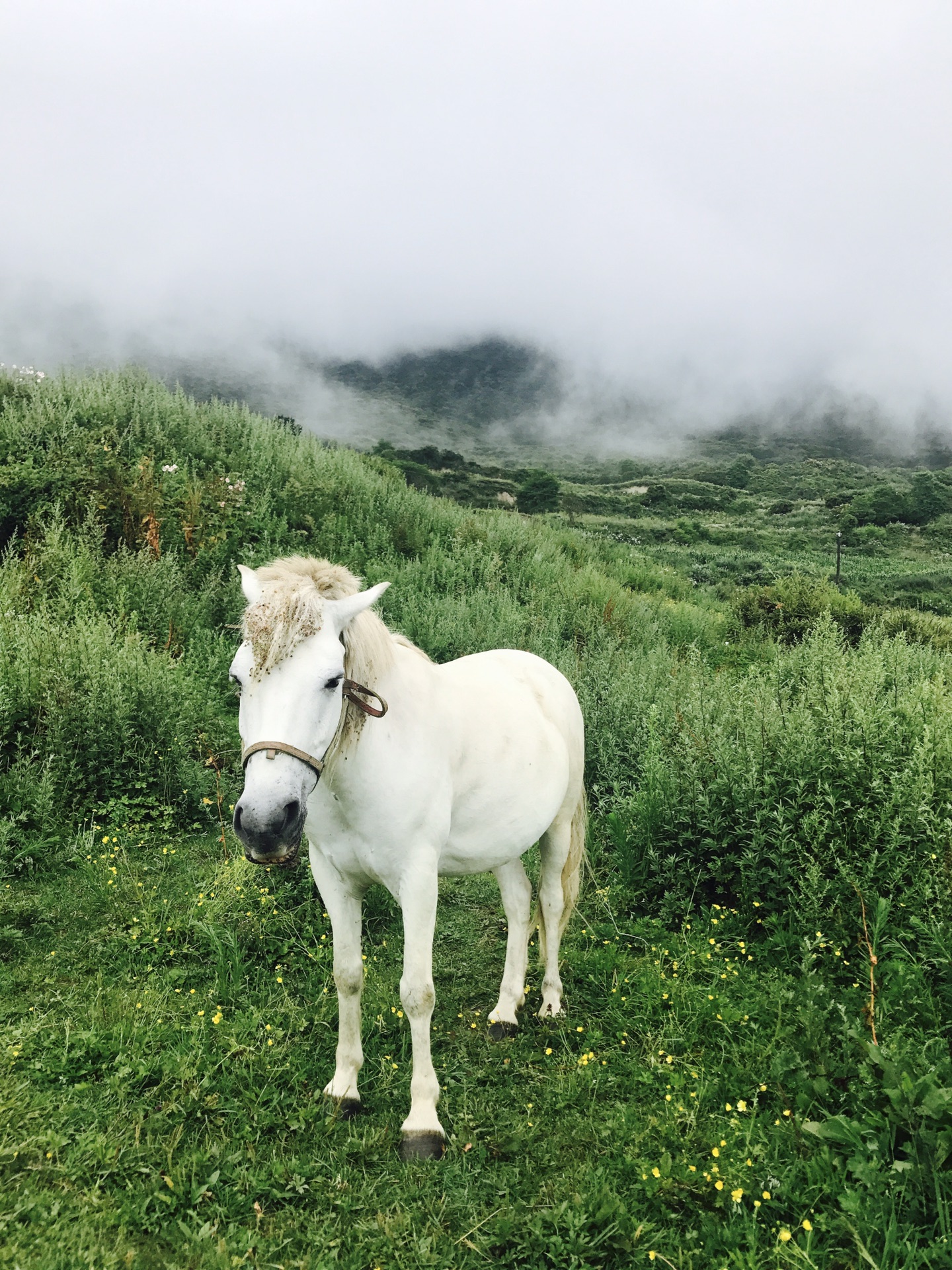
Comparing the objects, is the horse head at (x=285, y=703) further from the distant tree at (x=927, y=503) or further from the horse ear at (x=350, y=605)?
the distant tree at (x=927, y=503)

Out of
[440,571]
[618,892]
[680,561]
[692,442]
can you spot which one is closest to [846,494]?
[680,561]

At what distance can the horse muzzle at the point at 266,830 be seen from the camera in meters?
2.14

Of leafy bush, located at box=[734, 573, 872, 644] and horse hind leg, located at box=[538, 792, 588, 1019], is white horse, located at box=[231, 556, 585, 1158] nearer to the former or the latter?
horse hind leg, located at box=[538, 792, 588, 1019]

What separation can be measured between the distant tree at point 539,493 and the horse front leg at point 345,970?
5382cm

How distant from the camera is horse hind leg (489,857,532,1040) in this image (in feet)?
12.3

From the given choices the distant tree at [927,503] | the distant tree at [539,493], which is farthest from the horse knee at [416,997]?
the distant tree at [927,503]

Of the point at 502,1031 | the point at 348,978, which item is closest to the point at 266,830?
the point at 348,978

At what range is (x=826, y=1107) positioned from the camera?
2865mm

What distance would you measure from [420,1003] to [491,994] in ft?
4.35

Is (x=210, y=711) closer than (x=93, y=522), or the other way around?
(x=210, y=711)

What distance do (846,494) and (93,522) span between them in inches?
3024

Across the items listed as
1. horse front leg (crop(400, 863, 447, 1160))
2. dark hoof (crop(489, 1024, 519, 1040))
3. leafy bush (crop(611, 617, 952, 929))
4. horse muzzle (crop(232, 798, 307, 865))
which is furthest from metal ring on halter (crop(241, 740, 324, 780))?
leafy bush (crop(611, 617, 952, 929))

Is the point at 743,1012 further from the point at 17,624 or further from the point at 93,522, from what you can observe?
the point at 93,522

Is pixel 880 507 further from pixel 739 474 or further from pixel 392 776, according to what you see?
pixel 392 776
